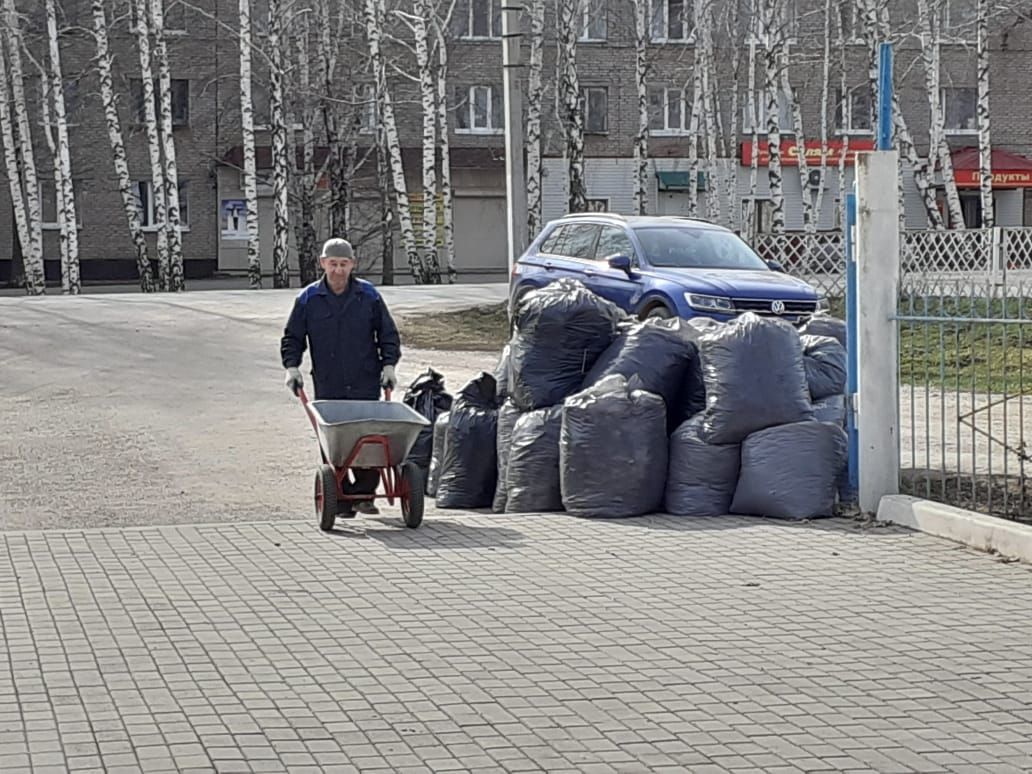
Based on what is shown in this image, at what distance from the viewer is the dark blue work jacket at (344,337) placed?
433 inches

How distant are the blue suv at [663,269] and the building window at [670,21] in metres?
36.6

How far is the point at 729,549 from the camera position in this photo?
372 inches

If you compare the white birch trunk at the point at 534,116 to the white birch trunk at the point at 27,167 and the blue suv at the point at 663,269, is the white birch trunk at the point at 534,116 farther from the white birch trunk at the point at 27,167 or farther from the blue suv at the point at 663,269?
the blue suv at the point at 663,269

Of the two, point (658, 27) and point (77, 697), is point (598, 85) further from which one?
point (77, 697)

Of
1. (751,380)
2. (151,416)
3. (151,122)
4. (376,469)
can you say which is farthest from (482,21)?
(376,469)

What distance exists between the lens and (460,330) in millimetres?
24375

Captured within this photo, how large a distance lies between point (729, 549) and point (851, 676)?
285 centimetres

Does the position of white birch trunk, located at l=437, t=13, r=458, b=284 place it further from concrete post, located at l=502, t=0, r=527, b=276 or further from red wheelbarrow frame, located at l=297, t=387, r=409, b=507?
red wheelbarrow frame, located at l=297, t=387, r=409, b=507

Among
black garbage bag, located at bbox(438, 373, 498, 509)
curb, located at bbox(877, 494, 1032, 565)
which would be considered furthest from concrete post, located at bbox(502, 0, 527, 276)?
curb, located at bbox(877, 494, 1032, 565)

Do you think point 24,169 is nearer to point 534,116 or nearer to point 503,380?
point 534,116

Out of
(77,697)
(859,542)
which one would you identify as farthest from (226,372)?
(77,697)

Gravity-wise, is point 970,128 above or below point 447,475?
above

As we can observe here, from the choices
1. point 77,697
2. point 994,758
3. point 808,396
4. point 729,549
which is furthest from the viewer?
point 808,396

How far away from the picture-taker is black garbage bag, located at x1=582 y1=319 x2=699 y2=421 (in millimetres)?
11055
